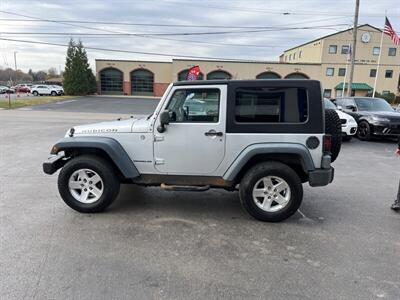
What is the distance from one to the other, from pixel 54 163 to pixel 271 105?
3160 mm

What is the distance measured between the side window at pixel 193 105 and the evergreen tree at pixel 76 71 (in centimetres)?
4617

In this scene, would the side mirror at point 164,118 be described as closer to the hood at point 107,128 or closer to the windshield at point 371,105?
the hood at point 107,128

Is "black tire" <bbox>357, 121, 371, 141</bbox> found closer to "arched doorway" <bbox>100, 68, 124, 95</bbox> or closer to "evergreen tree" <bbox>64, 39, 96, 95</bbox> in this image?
"evergreen tree" <bbox>64, 39, 96, 95</bbox>

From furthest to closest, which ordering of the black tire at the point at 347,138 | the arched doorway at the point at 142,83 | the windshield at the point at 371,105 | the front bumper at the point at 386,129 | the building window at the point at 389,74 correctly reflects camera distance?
the arched doorway at the point at 142,83
the building window at the point at 389,74
the windshield at the point at 371,105
the black tire at the point at 347,138
the front bumper at the point at 386,129

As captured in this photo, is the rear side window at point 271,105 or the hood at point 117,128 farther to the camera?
the hood at point 117,128

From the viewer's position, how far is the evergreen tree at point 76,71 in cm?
4541

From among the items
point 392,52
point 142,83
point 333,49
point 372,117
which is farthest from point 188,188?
point 392,52

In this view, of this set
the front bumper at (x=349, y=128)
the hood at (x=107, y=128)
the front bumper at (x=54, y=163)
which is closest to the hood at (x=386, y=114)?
the front bumper at (x=349, y=128)

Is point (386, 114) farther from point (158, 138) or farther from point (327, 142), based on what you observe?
point (158, 138)

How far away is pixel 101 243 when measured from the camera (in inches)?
138

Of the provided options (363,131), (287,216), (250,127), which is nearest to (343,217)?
(287,216)

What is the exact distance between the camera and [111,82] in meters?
52.2

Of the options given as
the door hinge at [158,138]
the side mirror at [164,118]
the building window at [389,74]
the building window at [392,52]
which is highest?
the building window at [392,52]

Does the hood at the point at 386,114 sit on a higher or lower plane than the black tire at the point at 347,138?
higher
